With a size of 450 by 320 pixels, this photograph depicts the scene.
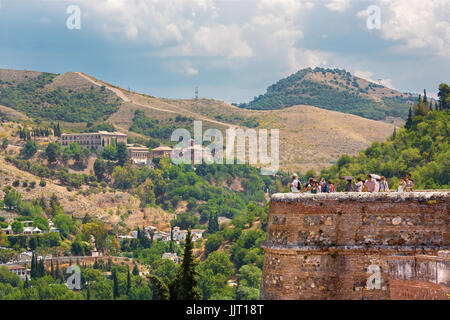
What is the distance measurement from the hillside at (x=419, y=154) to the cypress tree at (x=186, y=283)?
6479 centimetres

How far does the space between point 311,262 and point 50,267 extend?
402 feet

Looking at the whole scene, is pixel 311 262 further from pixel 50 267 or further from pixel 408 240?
pixel 50 267

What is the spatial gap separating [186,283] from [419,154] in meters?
80.8

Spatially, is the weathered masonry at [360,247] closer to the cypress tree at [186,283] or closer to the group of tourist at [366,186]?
the group of tourist at [366,186]

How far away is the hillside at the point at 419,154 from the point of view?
88.3 meters

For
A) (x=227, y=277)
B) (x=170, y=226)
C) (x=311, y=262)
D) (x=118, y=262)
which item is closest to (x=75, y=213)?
(x=170, y=226)

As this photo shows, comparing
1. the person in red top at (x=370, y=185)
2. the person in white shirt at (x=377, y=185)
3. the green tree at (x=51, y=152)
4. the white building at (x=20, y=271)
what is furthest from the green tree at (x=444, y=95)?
the green tree at (x=51, y=152)

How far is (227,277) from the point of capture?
11669cm

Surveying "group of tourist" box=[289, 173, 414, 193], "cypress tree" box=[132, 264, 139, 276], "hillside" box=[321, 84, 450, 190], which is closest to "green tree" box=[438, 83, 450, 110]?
"hillside" box=[321, 84, 450, 190]

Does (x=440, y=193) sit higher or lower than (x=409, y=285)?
higher

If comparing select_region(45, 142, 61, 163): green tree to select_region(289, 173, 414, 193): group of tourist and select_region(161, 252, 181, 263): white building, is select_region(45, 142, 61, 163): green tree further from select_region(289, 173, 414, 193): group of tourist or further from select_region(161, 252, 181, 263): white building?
select_region(289, 173, 414, 193): group of tourist

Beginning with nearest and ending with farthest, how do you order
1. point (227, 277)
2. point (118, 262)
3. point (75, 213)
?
point (227, 277) < point (118, 262) < point (75, 213)

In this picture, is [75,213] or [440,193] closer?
[440,193]
